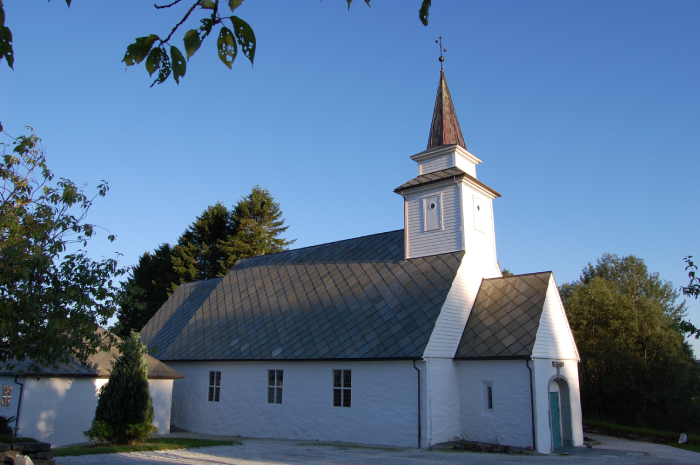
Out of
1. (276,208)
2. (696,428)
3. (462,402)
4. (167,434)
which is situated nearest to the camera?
(462,402)

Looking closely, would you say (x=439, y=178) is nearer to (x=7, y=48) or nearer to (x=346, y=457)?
(x=346, y=457)

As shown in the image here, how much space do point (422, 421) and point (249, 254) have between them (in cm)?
2964

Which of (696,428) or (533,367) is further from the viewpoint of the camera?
(696,428)

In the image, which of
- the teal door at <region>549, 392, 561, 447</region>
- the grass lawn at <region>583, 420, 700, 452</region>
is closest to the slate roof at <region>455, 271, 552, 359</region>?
the teal door at <region>549, 392, 561, 447</region>

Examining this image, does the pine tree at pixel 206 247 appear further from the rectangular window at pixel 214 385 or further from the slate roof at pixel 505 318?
the slate roof at pixel 505 318

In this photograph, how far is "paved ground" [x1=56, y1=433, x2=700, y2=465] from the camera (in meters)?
12.6

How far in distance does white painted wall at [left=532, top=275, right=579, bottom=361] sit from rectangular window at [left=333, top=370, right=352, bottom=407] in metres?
6.07

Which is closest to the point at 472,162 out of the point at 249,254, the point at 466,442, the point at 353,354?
the point at 353,354

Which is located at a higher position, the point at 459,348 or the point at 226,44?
the point at 226,44

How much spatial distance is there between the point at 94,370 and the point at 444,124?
17.0 m

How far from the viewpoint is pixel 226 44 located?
316cm

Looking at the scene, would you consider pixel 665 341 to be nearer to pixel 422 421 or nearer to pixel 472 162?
pixel 472 162

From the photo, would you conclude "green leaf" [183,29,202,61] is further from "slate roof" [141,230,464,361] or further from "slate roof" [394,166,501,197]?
"slate roof" [394,166,501,197]

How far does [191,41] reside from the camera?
9.87 ft
